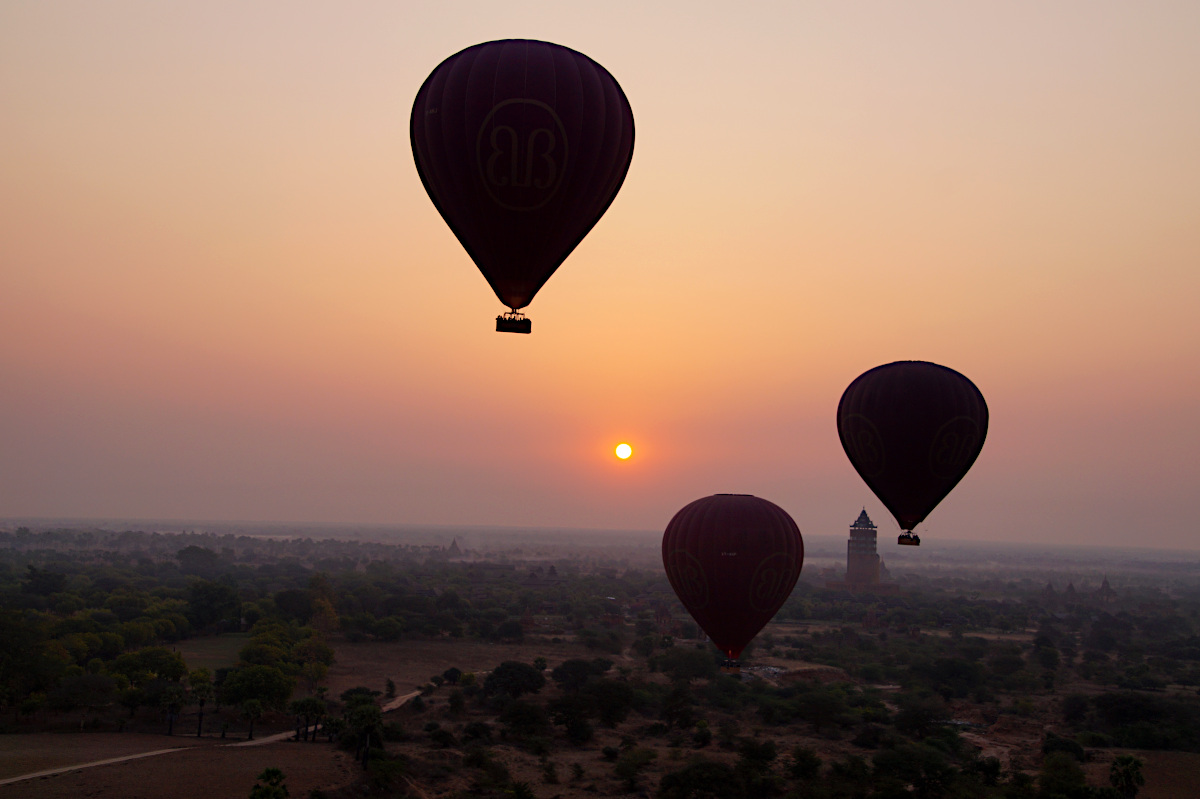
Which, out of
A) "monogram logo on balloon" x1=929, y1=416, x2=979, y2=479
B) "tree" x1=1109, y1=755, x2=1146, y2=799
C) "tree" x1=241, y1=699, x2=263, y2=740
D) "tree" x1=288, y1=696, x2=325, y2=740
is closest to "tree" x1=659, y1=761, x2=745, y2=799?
"monogram logo on balloon" x1=929, y1=416, x2=979, y2=479

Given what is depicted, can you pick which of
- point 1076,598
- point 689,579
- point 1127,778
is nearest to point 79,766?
point 689,579

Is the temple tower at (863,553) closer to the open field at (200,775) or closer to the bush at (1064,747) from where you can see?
the bush at (1064,747)

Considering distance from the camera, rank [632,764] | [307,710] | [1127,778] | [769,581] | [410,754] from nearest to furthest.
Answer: [769,581]
[1127,778]
[632,764]
[410,754]
[307,710]

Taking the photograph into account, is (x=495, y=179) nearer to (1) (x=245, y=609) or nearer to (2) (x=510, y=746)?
(2) (x=510, y=746)

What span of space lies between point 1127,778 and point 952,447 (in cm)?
1446

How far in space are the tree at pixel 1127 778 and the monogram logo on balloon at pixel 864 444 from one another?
48.0ft

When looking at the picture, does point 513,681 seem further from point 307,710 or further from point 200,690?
point 200,690

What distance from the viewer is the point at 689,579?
27.0 meters

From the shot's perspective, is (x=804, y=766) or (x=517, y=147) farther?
Result: (x=804, y=766)

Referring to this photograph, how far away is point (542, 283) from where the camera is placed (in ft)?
58.4

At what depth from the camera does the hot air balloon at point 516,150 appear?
54.6ft

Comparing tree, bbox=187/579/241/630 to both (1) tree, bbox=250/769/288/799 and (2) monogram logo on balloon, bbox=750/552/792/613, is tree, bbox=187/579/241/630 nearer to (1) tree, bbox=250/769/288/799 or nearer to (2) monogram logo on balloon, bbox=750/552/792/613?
(1) tree, bbox=250/769/288/799

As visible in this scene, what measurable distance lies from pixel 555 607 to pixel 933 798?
200ft

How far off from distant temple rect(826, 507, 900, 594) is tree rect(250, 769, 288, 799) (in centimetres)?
9892
